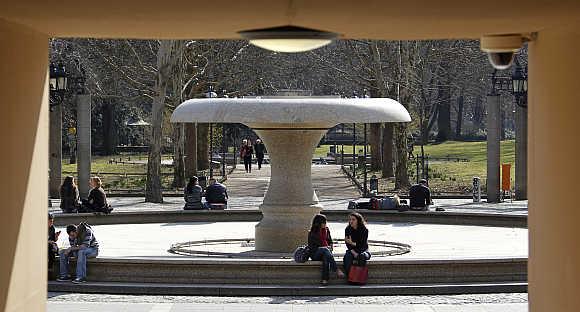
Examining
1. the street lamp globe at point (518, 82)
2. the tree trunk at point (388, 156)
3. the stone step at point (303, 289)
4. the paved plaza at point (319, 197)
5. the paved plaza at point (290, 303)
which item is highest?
the street lamp globe at point (518, 82)

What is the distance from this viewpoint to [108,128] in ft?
222

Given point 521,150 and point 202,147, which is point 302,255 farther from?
point 202,147

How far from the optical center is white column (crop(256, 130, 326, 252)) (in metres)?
20.5

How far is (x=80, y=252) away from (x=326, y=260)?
3242 mm

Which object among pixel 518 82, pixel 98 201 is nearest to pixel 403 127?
pixel 518 82

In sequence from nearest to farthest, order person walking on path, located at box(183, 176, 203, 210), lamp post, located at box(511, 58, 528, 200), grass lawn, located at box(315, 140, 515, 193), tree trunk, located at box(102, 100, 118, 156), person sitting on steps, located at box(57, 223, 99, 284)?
person sitting on steps, located at box(57, 223, 99, 284) → person walking on path, located at box(183, 176, 203, 210) → lamp post, located at box(511, 58, 528, 200) → grass lawn, located at box(315, 140, 515, 193) → tree trunk, located at box(102, 100, 118, 156)

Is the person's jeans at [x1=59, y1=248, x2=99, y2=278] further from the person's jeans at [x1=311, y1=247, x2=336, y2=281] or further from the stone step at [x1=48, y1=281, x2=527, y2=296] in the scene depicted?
the person's jeans at [x1=311, y1=247, x2=336, y2=281]

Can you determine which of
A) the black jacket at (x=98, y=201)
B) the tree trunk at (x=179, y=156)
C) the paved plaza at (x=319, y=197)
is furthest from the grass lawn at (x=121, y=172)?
the black jacket at (x=98, y=201)

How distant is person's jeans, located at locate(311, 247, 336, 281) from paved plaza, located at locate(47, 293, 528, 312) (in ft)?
1.91

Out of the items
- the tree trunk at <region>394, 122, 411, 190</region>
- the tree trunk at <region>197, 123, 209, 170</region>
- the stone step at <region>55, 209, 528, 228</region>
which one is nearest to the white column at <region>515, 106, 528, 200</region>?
the tree trunk at <region>394, 122, 411, 190</region>

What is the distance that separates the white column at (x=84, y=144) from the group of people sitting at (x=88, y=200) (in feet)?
33.3

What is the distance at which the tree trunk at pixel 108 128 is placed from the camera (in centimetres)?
6556

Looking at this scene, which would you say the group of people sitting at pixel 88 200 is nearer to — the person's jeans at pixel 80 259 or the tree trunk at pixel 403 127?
the person's jeans at pixel 80 259
